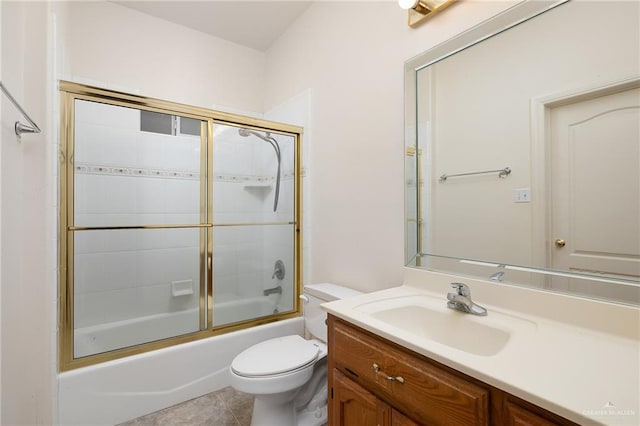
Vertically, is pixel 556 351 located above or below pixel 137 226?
below

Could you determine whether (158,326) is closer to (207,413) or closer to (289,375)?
(207,413)

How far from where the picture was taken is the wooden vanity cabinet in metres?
0.64

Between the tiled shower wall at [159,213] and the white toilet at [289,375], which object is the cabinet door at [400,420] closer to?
the white toilet at [289,375]

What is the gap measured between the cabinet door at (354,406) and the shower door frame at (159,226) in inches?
48.1

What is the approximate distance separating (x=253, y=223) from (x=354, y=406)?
164 cm

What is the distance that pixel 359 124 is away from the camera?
1764 mm

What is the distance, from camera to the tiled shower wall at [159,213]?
183 centimetres

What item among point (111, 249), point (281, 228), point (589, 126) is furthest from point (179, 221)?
point (589, 126)

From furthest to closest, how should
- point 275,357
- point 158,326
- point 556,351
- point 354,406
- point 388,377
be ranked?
point 158,326, point 275,357, point 354,406, point 388,377, point 556,351

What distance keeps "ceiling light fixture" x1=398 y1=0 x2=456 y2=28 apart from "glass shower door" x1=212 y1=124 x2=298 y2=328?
1.22 meters

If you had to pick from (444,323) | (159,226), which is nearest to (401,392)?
(444,323)

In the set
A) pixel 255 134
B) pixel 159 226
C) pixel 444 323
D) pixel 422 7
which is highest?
pixel 422 7

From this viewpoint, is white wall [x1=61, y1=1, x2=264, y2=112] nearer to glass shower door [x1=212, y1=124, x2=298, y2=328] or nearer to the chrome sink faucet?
glass shower door [x1=212, y1=124, x2=298, y2=328]

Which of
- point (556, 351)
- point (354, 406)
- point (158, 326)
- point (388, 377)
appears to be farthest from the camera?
point (158, 326)
